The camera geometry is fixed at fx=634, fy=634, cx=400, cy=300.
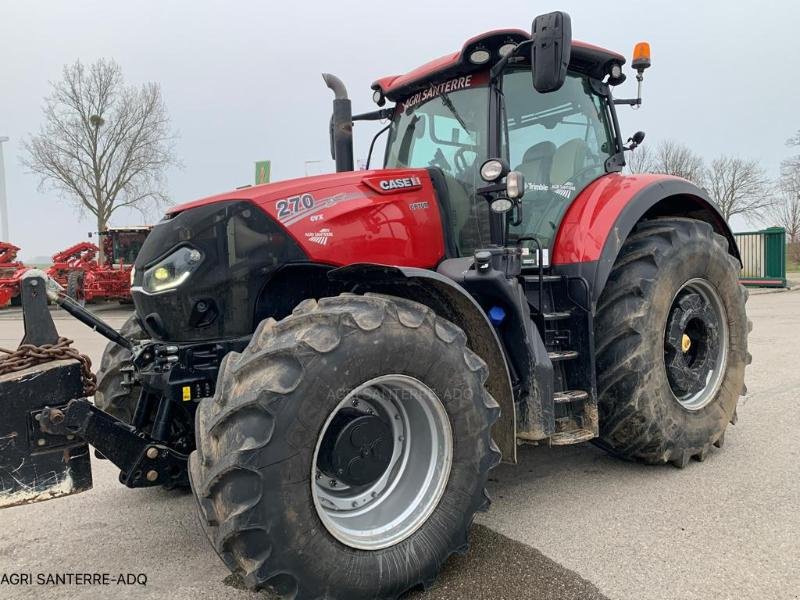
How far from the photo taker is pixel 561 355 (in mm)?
3486

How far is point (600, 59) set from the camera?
4137mm

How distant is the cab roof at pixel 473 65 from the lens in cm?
346

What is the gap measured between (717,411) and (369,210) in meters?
2.68

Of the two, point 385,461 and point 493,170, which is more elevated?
point 493,170

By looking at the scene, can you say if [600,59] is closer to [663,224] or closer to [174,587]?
[663,224]

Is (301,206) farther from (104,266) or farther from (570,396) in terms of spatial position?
(104,266)

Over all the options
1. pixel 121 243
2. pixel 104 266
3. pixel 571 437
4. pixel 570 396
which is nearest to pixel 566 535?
pixel 571 437

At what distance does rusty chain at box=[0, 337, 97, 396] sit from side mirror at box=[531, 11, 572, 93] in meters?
2.49

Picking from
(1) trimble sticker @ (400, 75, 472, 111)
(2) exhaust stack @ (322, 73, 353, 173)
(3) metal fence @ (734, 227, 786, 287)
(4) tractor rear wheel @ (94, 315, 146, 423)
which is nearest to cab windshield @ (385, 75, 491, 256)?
(1) trimble sticker @ (400, 75, 472, 111)

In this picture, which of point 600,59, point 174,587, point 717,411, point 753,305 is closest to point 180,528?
point 174,587

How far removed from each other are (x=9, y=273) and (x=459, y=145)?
19084 millimetres

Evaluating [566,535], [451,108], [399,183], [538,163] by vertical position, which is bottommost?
[566,535]

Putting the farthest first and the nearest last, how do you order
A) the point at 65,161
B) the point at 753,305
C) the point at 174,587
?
the point at 65,161 < the point at 753,305 < the point at 174,587

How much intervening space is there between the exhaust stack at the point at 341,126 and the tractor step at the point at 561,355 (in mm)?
1931
